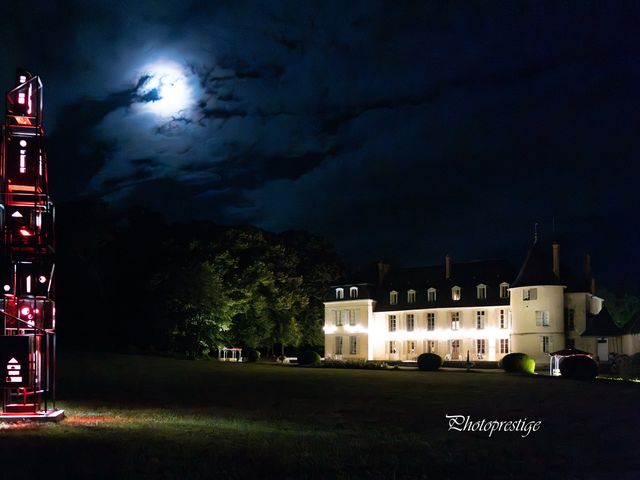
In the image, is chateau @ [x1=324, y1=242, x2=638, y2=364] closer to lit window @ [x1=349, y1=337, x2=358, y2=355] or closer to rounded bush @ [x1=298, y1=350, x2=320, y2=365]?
lit window @ [x1=349, y1=337, x2=358, y2=355]

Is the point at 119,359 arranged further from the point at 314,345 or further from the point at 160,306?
the point at 314,345

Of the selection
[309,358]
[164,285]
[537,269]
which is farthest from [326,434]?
[537,269]

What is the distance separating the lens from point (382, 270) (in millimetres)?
83250

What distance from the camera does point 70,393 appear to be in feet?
110

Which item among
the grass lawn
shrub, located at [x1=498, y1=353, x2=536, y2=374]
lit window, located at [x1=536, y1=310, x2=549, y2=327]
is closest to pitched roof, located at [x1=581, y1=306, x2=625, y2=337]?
lit window, located at [x1=536, y1=310, x2=549, y2=327]

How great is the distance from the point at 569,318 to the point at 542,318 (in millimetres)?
2859

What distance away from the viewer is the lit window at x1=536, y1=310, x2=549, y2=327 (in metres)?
66.8

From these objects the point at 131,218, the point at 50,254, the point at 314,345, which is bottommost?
the point at 314,345

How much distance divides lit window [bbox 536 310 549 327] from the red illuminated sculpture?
168 ft

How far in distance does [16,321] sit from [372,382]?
875 inches

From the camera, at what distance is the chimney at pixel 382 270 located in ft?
271

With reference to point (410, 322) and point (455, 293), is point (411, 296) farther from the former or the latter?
point (455, 293)

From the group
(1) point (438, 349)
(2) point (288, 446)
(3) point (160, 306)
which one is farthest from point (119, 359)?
(2) point (288, 446)

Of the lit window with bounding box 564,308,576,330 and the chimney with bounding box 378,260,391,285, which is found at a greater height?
the chimney with bounding box 378,260,391,285
